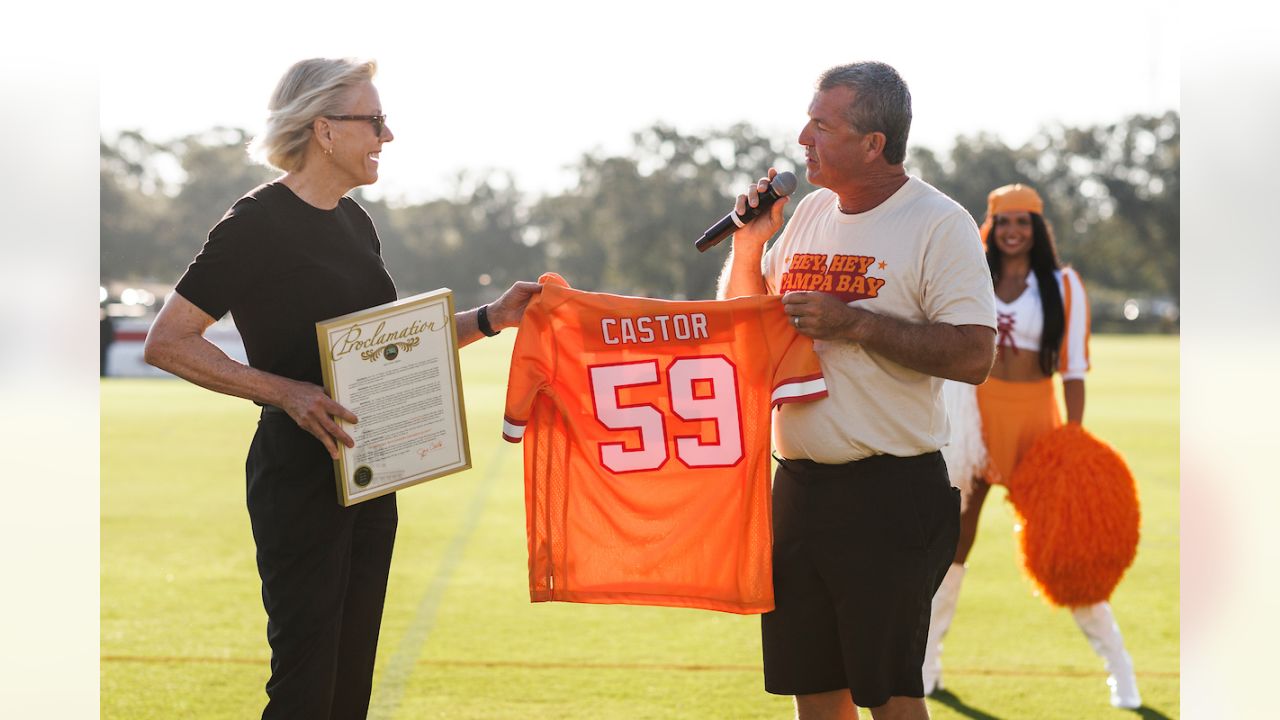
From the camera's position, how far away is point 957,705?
448 centimetres

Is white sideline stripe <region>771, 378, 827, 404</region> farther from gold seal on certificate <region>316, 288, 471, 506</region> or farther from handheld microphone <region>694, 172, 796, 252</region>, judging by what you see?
gold seal on certificate <region>316, 288, 471, 506</region>

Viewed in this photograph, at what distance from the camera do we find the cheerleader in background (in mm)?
4609

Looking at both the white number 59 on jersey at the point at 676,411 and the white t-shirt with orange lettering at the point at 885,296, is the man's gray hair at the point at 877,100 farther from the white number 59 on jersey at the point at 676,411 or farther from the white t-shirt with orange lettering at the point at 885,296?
the white number 59 on jersey at the point at 676,411

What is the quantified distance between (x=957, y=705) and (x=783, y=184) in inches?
91.5

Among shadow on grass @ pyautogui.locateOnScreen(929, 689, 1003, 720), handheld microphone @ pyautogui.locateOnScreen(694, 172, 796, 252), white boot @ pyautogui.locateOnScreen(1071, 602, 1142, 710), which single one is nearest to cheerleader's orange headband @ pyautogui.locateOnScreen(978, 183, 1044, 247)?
white boot @ pyautogui.locateOnScreen(1071, 602, 1142, 710)

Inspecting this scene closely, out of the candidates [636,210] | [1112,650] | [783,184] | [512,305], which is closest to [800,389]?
[783,184]

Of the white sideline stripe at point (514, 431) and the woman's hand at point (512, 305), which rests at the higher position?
the woman's hand at point (512, 305)

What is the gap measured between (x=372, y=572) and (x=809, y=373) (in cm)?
112

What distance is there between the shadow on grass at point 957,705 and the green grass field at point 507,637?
0.01 m

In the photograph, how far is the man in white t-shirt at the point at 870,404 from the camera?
2.73 m

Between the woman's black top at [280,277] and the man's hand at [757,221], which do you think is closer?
the woman's black top at [280,277]

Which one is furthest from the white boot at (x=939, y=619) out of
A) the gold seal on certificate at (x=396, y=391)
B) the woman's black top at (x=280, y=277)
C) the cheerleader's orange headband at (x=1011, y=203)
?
the woman's black top at (x=280, y=277)

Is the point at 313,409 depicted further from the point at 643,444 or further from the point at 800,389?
the point at 800,389
